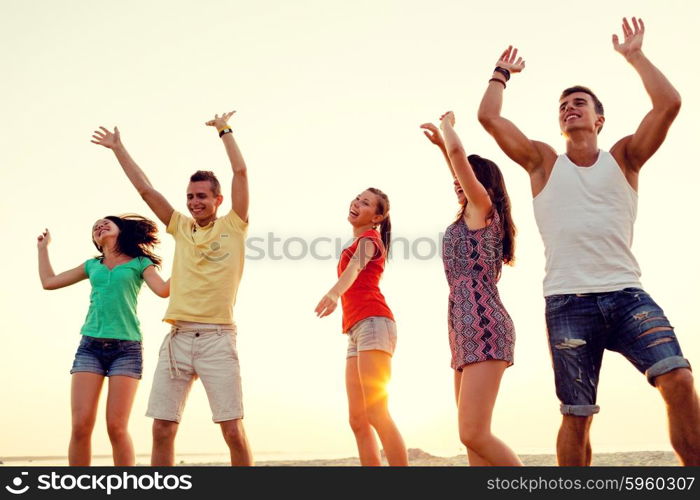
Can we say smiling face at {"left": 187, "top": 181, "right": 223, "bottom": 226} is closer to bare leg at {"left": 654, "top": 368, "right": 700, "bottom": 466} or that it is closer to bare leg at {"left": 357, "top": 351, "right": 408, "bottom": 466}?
bare leg at {"left": 357, "top": 351, "right": 408, "bottom": 466}

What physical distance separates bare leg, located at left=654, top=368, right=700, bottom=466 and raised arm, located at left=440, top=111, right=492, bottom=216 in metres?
1.72

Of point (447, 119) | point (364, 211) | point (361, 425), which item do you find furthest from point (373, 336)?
point (447, 119)

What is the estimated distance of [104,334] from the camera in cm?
775

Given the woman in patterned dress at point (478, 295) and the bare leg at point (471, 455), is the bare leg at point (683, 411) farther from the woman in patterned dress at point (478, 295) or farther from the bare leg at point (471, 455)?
the bare leg at point (471, 455)

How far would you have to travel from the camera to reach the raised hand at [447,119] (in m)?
6.12

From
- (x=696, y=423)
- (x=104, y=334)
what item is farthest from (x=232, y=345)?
(x=696, y=423)

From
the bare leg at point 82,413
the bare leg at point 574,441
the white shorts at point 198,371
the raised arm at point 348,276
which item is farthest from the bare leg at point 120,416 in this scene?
the bare leg at point 574,441

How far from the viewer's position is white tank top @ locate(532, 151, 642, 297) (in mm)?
5508

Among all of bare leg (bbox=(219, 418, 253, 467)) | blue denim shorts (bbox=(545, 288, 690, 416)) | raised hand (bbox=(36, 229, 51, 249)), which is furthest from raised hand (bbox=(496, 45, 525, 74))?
raised hand (bbox=(36, 229, 51, 249))

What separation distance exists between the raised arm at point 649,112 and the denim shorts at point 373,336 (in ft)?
8.56

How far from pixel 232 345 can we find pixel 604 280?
121 inches

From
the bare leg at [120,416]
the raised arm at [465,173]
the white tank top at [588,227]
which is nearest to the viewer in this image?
the white tank top at [588,227]

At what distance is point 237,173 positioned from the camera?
7.19 metres
